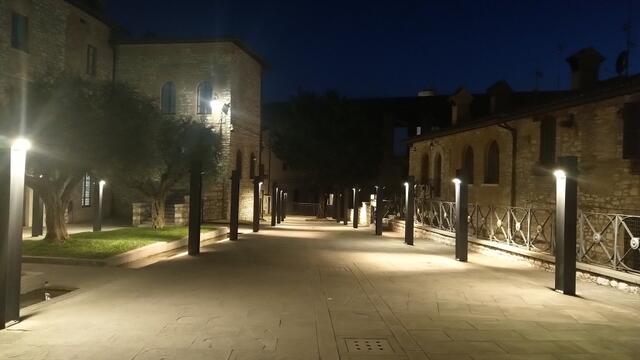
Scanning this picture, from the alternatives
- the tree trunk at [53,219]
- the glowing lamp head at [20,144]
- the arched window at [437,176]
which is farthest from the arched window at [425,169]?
the glowing lamp head at [20,144]

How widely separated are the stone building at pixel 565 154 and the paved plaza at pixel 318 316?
2480 mm

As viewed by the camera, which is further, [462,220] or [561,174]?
[462,220]

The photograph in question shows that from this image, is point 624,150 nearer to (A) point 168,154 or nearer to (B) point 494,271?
(B) point 494,271

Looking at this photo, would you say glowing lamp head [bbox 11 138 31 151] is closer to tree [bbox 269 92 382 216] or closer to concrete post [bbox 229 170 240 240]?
concrete post [bbox 229 170 240 240]

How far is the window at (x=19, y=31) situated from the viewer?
21386 millimetres

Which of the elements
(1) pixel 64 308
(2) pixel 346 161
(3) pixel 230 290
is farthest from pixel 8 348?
(2) pixel 346 161

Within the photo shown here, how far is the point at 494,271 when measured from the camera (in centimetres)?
1189

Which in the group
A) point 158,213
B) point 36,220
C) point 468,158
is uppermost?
point 468,158

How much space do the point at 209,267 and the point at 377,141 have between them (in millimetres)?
34997

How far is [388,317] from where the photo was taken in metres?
7.14

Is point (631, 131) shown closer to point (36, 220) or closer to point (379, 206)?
point (379, 206)

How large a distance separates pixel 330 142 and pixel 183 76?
16.1 m

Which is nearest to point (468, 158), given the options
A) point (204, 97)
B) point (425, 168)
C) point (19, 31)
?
point (425, 168)

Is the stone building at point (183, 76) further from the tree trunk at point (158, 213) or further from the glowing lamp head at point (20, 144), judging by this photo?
the glowing lamp head at point (20, 144)
